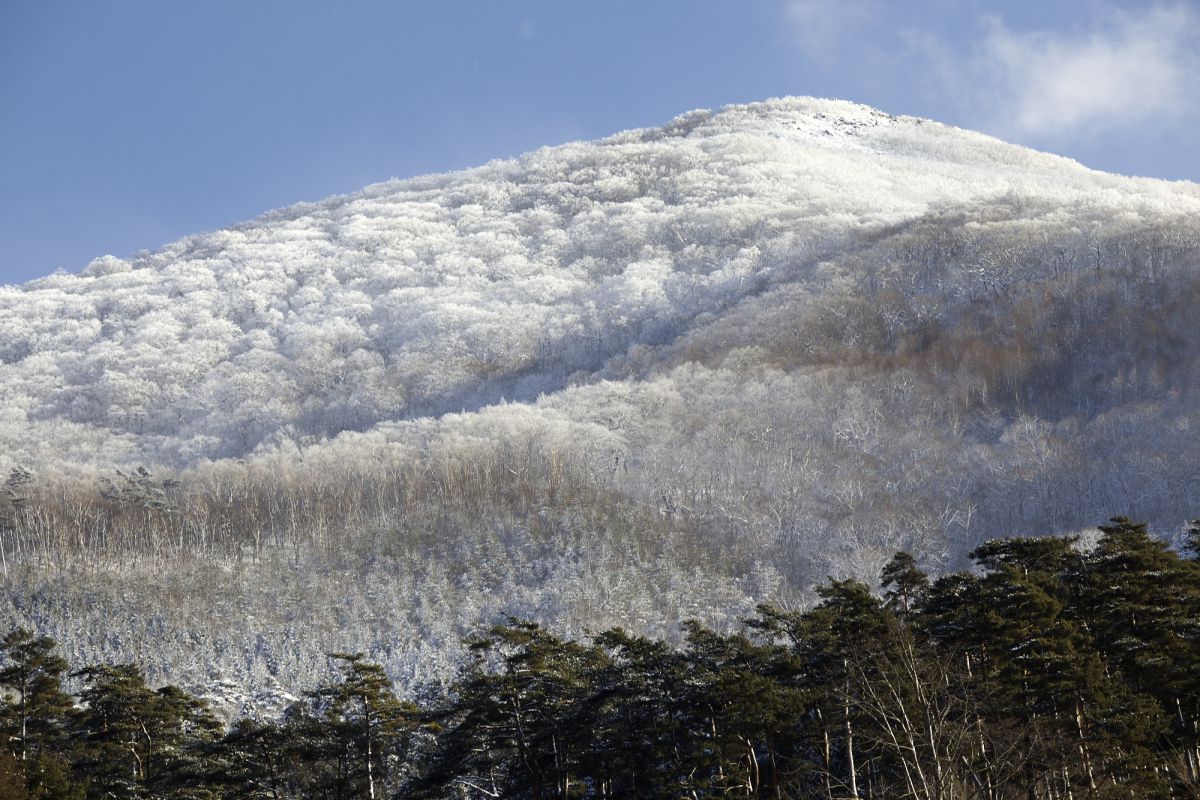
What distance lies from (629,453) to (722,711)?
89.0 metres

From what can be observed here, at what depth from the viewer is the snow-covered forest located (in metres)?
88.1

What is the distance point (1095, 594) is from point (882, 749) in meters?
10.2

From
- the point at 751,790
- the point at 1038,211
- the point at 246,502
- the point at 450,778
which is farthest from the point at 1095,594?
the point at 1038,211

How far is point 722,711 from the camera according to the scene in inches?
1328

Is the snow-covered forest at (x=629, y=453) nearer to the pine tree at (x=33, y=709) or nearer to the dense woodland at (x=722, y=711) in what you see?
the pine tree at (x=33, y=709)

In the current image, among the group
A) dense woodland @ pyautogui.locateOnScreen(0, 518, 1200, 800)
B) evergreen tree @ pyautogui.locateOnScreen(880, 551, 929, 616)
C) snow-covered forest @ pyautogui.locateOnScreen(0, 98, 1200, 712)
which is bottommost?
dense woodland @ pyautogui.locateOnScreen(0, 518, 1200, 800)

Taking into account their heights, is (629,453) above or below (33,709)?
above

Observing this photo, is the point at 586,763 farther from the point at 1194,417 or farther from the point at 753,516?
the point at 1194,417

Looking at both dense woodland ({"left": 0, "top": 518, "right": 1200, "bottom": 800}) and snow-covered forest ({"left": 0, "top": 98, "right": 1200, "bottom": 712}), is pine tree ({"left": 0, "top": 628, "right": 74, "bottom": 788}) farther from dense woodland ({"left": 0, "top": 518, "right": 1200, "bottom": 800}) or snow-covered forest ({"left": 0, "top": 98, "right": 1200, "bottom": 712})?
snow-covered forest ({"left": 0, "top": 98, "right": 1200, "bottom": 712})

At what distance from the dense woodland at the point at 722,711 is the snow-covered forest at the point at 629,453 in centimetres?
3017

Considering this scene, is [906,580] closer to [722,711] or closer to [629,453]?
[722,711]

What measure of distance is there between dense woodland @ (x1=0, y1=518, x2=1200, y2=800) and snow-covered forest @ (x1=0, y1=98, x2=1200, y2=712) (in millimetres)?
30167

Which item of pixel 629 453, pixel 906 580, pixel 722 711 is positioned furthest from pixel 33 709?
pixel 629 453

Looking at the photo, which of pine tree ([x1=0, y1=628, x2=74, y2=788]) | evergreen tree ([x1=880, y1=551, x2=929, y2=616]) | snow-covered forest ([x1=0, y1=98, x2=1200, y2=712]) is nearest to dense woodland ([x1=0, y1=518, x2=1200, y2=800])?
pine tree ([x1=0, y1=628, x2=74, y2=788])
